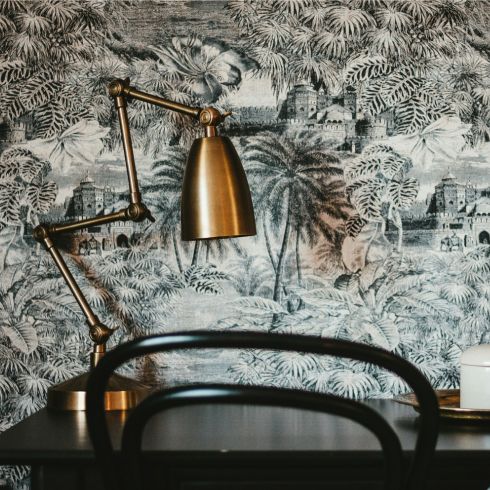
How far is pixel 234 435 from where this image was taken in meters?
1.35

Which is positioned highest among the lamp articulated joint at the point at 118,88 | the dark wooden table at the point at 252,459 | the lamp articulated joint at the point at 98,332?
the lamp articulated joint at the point at 118,88

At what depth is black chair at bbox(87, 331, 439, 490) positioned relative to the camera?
0.79 meters

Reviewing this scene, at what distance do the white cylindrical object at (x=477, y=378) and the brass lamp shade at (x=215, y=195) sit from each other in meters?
0.48

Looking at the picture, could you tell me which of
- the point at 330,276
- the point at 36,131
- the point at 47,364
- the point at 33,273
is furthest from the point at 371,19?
the point at 47,364

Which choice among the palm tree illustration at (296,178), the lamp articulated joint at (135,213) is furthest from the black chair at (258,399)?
the palm tree illustration at (296,178)

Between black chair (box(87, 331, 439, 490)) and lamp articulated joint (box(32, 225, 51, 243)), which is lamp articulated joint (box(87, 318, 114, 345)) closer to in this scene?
lamp articulated joint (box(32, 225, 51, 243))

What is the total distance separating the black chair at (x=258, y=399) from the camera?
0.79 m

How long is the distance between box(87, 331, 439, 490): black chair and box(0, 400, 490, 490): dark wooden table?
13.5 inches

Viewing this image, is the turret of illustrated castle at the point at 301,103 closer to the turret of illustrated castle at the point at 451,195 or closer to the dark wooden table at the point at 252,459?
the turret of illustrated castle at the point at 451,195

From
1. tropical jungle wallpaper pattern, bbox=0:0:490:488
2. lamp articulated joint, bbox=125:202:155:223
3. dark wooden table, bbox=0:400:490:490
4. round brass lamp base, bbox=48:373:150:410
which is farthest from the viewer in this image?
tropical jungle wallpaper pattern, bbox=0:0:490:488

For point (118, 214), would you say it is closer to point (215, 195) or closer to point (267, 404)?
point (215, 195)

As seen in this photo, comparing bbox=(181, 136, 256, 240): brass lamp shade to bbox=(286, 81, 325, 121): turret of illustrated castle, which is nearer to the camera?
bbox=(181, 136, 256, 240): brass lamp shade

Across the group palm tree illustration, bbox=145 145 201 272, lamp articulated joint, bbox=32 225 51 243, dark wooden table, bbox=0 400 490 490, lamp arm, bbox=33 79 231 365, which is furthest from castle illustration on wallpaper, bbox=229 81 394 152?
dark wooden table, bbox=0 400 490 490

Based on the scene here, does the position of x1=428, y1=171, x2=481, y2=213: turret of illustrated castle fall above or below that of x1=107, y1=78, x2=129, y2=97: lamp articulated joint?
below
